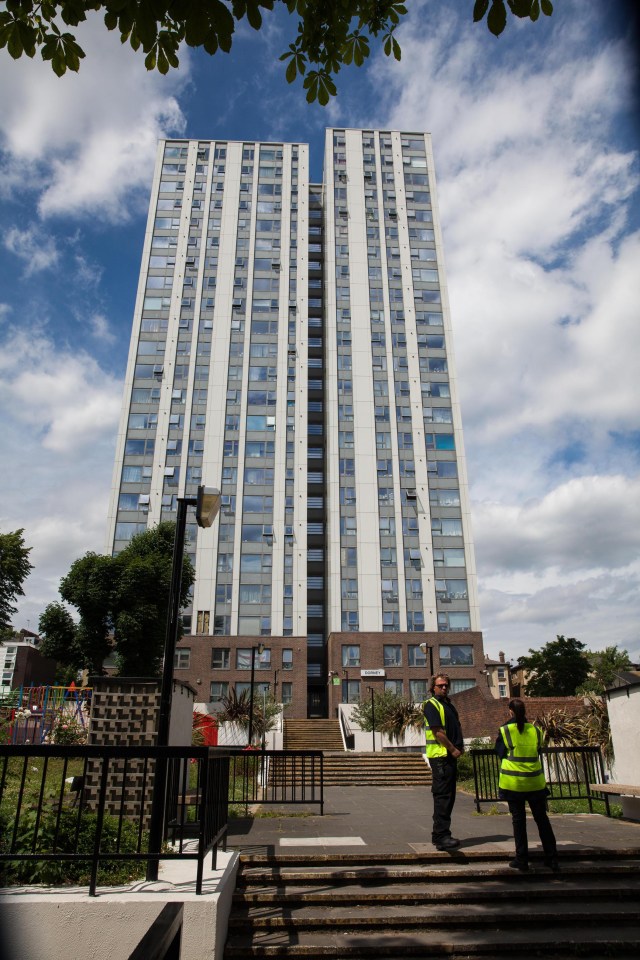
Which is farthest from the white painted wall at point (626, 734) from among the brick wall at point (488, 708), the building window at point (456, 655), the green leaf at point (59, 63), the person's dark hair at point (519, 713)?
the building window at point (456, 655)

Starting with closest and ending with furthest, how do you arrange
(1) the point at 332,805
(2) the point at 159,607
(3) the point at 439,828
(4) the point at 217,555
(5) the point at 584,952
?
1. (5) the point at 584,952
2. (3) the point at 439,828
3. (1) the point at 332,805
4. (2) the point at 159,607
5. (4) the point at 217,555

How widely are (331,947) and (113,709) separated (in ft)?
15.3

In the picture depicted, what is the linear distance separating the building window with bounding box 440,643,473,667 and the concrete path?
116 feet

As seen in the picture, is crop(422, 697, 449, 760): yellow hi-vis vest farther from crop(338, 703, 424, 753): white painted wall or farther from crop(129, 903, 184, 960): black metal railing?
crop(338, 703, 424, 753): white painted wall

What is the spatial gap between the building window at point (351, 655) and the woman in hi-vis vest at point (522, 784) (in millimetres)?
40977

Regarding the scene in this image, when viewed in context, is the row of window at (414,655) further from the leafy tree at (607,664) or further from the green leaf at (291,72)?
the green leaf at (291,72)

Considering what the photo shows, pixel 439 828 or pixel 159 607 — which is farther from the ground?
pixel 159 607

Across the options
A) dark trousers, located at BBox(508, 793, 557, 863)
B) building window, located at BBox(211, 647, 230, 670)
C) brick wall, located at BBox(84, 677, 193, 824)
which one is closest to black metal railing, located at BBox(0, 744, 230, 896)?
brick wall, located at BBox(84, 677, 193, 824)

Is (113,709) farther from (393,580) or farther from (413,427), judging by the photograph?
(413,427)

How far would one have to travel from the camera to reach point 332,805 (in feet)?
42.4

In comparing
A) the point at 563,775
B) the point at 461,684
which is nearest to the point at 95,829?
the point at 563,775

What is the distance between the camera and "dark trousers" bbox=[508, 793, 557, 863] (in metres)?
6.45

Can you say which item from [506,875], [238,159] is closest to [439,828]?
[506,875]

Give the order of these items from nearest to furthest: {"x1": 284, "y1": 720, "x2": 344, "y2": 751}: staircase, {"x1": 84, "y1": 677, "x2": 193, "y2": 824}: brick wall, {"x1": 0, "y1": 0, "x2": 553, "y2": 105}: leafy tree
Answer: {"x1": 0, "y1": 0, "x2": 553, "y2": 105}: leafy tree, {"x1": 84, "y1": 677, "x2": 193, "y2": 824}: brick wall, {"x1": 284, "y1": 720, "x2": 344, "y2": 751}: staircase
